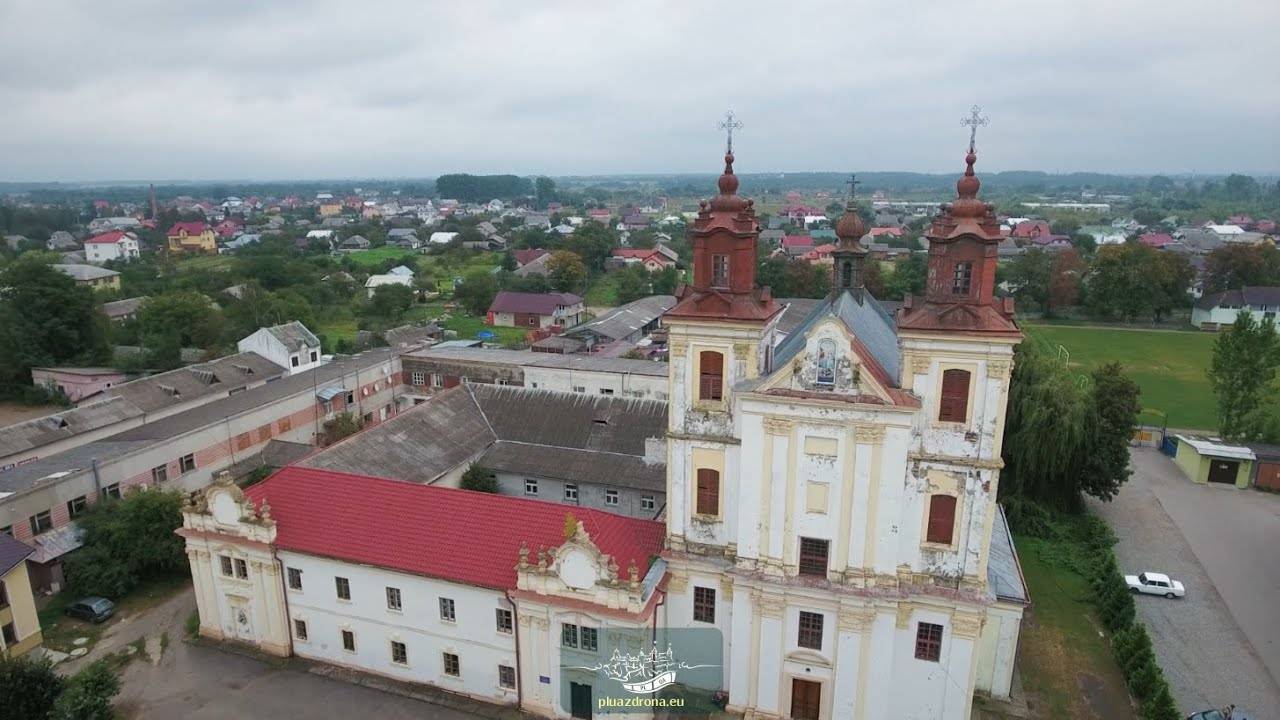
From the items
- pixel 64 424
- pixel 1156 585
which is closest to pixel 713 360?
pixel 1156 585

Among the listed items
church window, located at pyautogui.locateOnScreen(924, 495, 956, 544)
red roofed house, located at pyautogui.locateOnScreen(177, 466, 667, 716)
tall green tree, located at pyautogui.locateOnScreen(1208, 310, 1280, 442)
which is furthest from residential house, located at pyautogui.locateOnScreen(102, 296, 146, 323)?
tall green tree, located at pyautogui.locateOnScreen(1208, 310, 1280, 442)

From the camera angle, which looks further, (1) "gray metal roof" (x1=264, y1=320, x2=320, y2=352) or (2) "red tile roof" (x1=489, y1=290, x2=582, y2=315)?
(2) "red tile roof" (x1=489, y1=290, x2=582, y2=315)

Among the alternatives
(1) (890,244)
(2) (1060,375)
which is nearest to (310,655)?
(2) (1060,375)

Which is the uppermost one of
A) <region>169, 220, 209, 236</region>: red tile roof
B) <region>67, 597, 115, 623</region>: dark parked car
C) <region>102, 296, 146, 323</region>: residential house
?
<region>169, 220, 209, 236</region>: red tile roof

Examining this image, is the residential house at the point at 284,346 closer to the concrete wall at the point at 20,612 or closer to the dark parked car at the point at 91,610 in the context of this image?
the dark parked car at the point at 91,610

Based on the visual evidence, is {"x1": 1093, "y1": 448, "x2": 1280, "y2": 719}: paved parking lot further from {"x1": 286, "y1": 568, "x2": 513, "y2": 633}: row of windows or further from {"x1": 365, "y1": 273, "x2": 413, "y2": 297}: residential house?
{"x1": 365, "y1": 273, "x2": 413, "y2": 297}: residential house

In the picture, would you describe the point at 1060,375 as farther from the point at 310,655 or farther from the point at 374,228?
the point at 374,228

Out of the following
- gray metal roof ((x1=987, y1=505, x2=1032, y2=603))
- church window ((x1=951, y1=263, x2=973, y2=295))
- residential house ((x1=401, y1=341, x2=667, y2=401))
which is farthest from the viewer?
residential house ((x1=401, y1=341, x2=667, y2=401))
